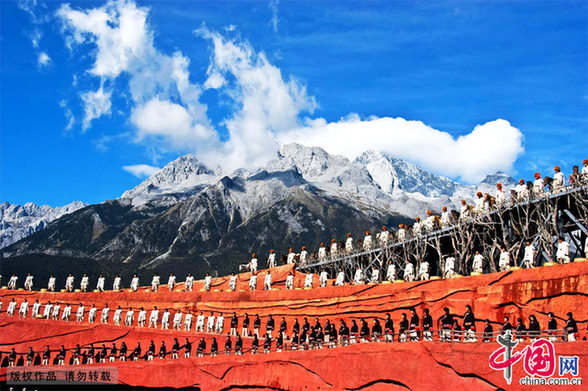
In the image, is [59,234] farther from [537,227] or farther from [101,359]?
[537,227]

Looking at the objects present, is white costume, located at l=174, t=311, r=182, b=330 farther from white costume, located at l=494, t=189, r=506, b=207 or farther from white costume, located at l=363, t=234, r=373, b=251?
white costume, located at l=494, t=189, r=506, b=207

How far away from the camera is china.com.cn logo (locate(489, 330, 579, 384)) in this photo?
21.4 m

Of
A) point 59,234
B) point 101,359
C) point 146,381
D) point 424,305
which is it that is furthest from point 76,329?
point 59,234

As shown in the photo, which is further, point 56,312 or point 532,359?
point 56,312

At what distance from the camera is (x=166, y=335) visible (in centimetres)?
4350

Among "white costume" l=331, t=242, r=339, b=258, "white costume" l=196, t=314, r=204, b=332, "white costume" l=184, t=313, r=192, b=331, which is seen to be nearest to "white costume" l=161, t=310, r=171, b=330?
"white costume" l=184, t=313, r=192, b=331

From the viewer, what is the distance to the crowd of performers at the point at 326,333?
23656mm

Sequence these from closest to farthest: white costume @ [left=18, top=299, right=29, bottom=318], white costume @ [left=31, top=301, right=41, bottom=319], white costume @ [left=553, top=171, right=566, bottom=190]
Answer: white costume @ [left=553, top=171, right=566, bottom=190] → white costume @ [left=31, top=301, right=41, bottom=319] → white costume @ [left=18, top=299, right=29, bottom=318]

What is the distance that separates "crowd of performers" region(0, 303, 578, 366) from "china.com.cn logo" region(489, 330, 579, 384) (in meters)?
0.39

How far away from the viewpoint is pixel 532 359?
22.2 metres

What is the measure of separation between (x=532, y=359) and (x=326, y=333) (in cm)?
1241

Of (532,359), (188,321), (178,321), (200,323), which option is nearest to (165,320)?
(178,321)

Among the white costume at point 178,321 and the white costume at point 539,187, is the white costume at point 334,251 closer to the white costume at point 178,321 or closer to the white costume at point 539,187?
the white costume at point 178,321

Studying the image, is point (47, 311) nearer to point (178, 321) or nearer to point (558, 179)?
point (178, 321)
